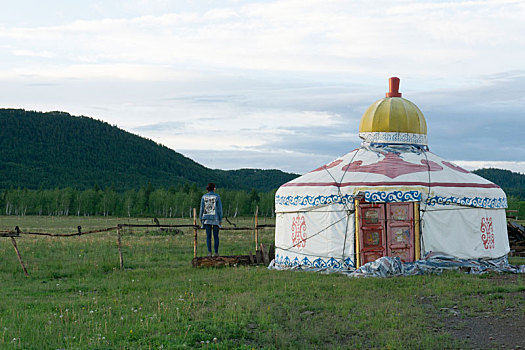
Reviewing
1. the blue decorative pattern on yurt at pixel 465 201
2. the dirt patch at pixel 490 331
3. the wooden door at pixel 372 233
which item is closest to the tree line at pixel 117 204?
the blue decorative pattern on yurt at pixel 465 201

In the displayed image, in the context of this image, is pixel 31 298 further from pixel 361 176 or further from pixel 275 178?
pixel 275 178

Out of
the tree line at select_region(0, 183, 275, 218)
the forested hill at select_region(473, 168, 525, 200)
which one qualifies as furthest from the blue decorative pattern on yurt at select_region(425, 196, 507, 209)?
the forested hill at select_region(473, 168, 525, 200)

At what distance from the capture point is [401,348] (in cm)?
620

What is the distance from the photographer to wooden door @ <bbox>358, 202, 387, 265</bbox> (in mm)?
12023

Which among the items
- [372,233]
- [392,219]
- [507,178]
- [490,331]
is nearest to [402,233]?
[392,219]

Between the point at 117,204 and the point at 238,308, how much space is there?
75130mm

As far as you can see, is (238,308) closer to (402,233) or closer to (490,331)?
(490,331)

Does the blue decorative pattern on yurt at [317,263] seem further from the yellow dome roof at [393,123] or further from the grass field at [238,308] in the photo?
the yellow dome roof at [393,123]

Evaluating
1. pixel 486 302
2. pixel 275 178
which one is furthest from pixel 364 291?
pixel 275 178

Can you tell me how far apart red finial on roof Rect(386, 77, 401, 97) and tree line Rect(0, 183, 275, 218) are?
60.3m

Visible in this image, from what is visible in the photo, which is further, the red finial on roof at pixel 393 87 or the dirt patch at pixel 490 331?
the red finial on roof at pixel 393 87

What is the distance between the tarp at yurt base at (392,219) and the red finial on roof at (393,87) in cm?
228

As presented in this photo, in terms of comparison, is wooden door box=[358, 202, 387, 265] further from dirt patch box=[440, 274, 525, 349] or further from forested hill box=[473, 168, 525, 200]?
forested hill box=[473, 168, 525, 200]

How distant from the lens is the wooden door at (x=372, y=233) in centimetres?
1202
